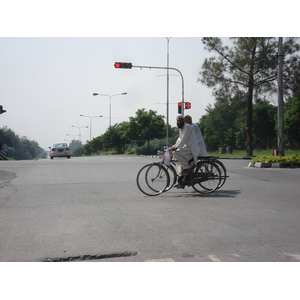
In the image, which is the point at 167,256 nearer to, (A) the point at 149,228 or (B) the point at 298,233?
(A) the point at 149,228

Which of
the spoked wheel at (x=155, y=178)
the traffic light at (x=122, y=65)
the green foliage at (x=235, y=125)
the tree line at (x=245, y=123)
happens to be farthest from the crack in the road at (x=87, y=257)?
the green foliage at (x=235, y=125)

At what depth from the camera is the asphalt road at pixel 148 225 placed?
14.6 ft

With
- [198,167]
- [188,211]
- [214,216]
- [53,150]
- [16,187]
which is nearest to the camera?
[214,216]

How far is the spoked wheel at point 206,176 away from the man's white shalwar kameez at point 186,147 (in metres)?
0.26

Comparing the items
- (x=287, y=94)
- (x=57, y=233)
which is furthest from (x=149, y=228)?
(x=287, y=94)

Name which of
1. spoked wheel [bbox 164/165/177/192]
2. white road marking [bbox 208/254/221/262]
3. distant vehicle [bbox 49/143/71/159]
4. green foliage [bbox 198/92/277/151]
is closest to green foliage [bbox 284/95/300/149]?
green foliage [bbox 198/92/277/151]

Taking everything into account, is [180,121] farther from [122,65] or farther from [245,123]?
[245,123]

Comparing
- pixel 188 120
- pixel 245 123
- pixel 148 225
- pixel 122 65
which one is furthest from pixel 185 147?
pixel 245 123

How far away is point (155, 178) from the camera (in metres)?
9.20

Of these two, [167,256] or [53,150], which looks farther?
[53,150]

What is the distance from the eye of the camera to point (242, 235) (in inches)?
207

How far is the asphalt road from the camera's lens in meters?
4.45

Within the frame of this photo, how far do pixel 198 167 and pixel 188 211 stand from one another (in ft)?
7.77

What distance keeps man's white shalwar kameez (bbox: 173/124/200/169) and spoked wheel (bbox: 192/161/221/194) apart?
26 centimetres
